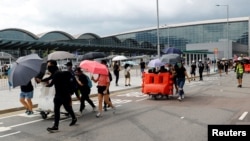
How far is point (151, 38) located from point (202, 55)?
7918 centimetres

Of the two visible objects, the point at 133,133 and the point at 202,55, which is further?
the point at 202,55

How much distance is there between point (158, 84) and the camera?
14.9 metres

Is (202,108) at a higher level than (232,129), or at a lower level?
lower

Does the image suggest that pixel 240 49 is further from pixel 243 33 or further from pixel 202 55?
pixel 202 55

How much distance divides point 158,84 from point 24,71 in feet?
23.2

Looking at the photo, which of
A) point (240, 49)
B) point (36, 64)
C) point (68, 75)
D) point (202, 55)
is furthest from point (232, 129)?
point (240, 49)

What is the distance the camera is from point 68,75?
869cm

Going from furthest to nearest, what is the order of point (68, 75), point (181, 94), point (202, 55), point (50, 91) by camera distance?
point (202, 55), point (181, 94), point (50, 91), point (68, 75)

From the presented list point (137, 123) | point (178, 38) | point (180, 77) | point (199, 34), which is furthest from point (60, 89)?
point (178, 38)

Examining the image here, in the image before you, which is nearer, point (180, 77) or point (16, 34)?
point (180, 77)

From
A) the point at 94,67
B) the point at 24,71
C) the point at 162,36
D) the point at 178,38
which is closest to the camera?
the point at 24,71

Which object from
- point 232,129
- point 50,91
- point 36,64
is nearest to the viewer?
point 232,129

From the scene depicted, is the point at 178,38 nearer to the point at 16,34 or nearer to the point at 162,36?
the point at 162,36

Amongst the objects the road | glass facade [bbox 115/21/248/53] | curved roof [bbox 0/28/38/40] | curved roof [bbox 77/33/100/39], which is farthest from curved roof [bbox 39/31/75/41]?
the road
